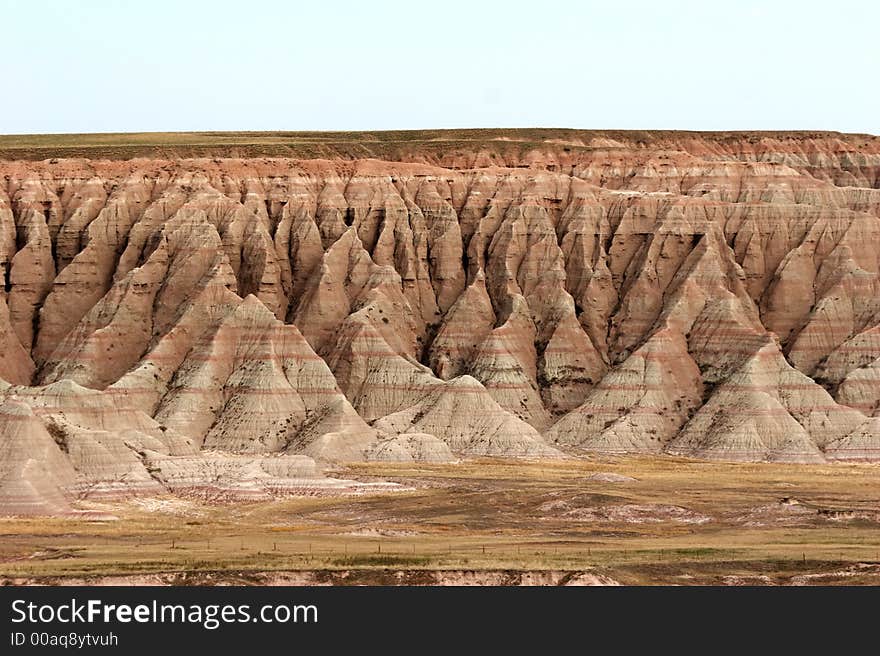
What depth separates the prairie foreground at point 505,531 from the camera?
93.3 m

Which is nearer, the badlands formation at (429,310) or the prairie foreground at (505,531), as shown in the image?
the prairie foreground at (505,531)

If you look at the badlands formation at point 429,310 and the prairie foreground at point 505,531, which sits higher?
the badlands formation at point 429,310

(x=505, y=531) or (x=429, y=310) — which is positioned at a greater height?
(x=429, y=310)

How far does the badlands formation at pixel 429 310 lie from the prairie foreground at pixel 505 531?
577 cm

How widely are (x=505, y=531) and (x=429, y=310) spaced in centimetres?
4909

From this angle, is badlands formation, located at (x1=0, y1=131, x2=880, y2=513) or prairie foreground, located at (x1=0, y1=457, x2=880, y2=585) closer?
prairie foreground, located at (x1=0, y1=457, x2=880, y2=585)

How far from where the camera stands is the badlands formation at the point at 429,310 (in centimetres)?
13712

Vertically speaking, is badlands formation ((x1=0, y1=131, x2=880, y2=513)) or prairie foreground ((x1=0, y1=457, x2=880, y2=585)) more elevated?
badlands formation ((x1=0, y1=131, x2=880, y2=513))

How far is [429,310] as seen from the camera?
157250mm

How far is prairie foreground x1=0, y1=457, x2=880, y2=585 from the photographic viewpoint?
93.3m

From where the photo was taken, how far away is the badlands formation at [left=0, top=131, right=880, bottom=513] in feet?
450

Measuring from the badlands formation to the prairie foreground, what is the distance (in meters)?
5.77
